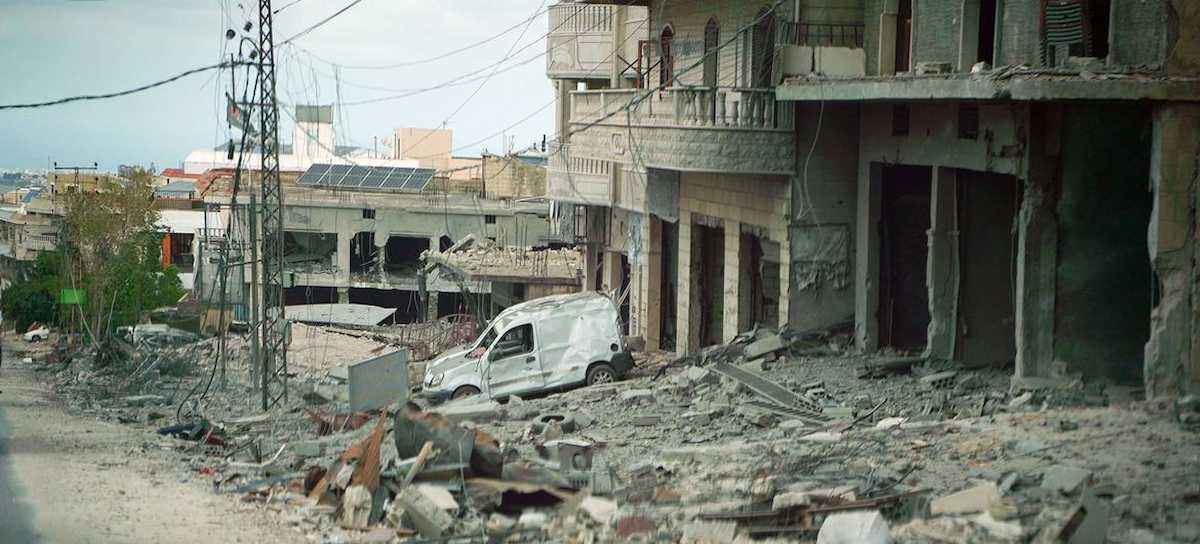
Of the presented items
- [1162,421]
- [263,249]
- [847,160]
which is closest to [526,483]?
[1162,421]

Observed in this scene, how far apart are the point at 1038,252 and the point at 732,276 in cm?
986

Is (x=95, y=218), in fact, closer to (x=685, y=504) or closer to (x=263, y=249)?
(x=263, y=249)

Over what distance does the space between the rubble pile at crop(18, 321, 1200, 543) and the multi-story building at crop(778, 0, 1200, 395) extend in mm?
797

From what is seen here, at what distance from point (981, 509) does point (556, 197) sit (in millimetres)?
28779

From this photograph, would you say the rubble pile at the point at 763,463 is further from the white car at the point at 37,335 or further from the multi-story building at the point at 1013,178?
the white car at the point at 37,335

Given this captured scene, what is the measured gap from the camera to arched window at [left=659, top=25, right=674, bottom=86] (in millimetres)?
28984

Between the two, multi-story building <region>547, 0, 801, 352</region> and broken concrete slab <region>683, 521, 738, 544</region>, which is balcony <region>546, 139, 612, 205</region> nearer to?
multi-story building <region>547, 0, 801, 352</region>

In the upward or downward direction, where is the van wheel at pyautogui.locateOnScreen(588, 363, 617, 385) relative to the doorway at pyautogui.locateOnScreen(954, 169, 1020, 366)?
downward

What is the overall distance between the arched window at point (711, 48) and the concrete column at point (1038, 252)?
1031 centimetres

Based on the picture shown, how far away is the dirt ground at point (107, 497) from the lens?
1367 centimetres

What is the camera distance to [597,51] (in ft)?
128

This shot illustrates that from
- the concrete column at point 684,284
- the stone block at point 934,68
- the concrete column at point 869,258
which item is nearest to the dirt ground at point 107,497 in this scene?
the stone block at point 934,68

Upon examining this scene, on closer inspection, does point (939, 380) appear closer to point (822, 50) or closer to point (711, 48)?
point (822, 50)

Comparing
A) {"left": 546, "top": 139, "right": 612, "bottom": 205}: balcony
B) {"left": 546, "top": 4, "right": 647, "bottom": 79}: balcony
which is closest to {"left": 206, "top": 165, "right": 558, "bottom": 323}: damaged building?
{"left": 546, "top": 4, "right": 647, "bottom": 79}: balcony
